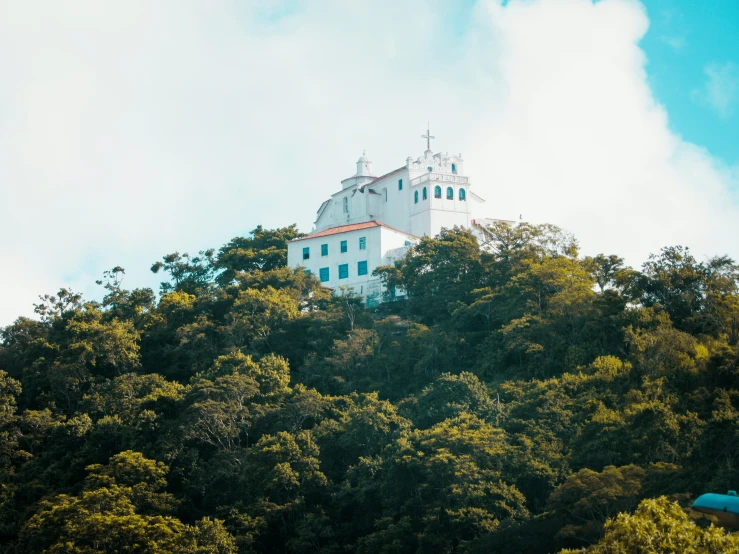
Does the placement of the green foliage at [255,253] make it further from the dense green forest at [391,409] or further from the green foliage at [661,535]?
the green foliage at [661,535]

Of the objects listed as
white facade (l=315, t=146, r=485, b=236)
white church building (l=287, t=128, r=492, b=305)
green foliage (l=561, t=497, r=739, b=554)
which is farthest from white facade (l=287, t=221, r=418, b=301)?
green foliage (l=561, t=497, r=739, b=554)

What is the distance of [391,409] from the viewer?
39.4 m

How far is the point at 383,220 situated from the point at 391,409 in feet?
65.2

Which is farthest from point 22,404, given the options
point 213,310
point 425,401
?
point 425,401

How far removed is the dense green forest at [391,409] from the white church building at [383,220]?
2.70 meters

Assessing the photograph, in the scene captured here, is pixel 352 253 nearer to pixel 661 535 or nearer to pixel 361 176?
pixel 361 176

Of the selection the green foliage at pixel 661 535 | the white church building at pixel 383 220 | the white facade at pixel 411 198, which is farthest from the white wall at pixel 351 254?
the green foliage at pixel 661 535

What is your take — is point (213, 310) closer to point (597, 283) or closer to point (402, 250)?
point (402, 250)

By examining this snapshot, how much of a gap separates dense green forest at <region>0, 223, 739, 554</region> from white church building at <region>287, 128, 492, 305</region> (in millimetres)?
2698

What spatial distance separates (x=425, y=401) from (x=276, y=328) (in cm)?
1022

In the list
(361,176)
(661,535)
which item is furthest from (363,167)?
(661,535)

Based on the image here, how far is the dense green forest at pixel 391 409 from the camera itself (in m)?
33.6

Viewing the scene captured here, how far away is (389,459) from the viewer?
36.6 meters

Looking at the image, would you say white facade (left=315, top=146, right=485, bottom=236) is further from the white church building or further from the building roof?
the building roof
